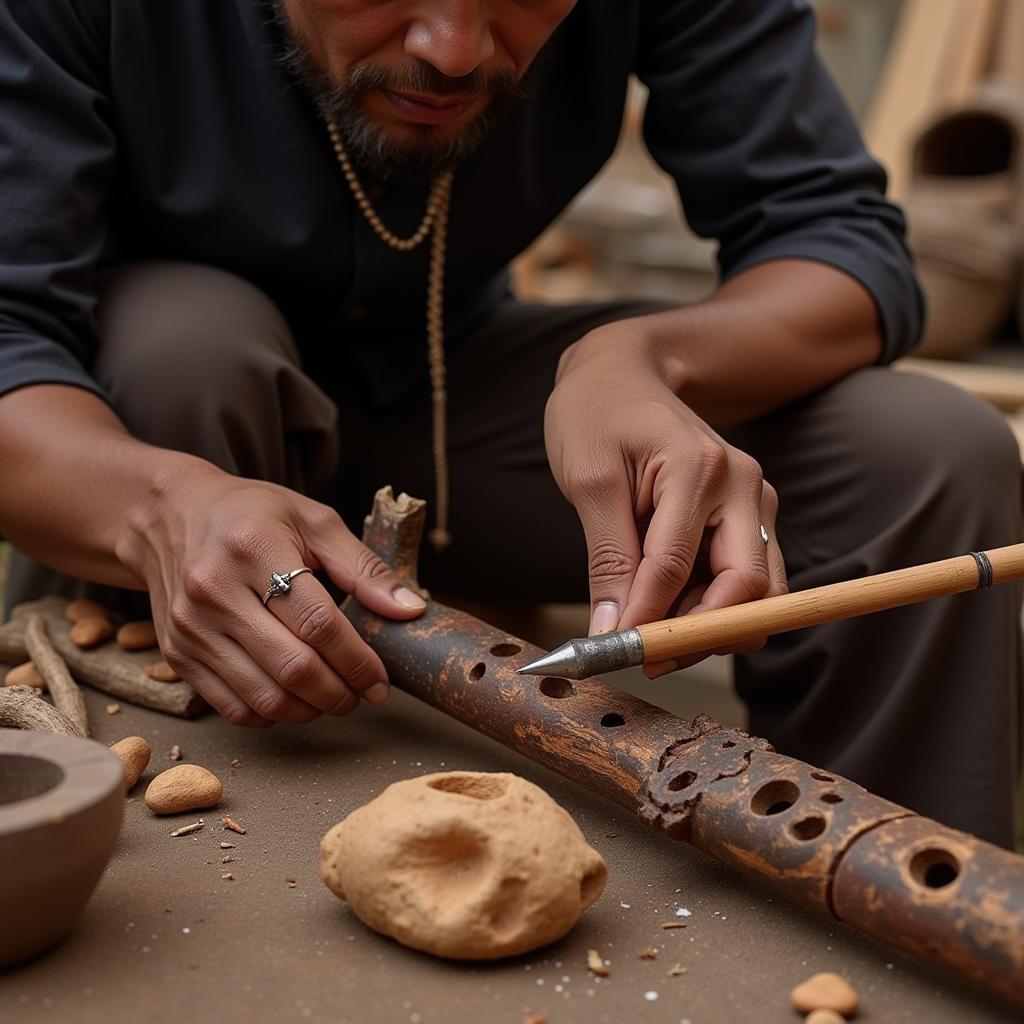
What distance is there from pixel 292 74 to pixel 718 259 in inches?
29.5

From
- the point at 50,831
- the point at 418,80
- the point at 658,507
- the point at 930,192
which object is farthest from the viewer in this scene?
the point at 930,192

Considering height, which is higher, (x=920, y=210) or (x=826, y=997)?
(x=826, y=997)

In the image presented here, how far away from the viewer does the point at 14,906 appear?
38.1 inches

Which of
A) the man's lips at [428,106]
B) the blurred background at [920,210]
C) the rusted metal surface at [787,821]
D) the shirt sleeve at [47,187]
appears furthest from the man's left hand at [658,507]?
the blurred background at [920,210]

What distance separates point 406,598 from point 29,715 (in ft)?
1.35

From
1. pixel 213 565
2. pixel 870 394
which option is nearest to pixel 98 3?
pixel 213 565

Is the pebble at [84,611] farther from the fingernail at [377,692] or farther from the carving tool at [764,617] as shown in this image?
the carving tool at [764,617]

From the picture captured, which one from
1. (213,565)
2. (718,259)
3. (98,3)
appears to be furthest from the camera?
(718,259)

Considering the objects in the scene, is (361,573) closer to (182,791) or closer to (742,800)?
(182,791)

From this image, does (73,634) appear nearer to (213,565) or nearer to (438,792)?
(213,565)

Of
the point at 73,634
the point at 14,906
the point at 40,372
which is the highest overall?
the point at 40,372

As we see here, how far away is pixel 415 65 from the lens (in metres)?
1.54

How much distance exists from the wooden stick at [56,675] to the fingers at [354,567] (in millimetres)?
319

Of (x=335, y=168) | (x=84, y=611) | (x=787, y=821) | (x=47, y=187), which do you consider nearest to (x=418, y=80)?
(x=335, y=168)
